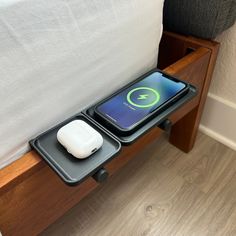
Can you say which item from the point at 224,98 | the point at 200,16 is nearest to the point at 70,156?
the point at 200,16

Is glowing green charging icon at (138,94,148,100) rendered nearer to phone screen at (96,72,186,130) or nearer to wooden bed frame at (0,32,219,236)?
phone screen at (96,72,186,130)

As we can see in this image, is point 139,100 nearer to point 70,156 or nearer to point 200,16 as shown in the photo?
point 70,156

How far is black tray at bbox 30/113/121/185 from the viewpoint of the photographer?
18.2 inches

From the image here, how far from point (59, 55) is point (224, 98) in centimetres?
75

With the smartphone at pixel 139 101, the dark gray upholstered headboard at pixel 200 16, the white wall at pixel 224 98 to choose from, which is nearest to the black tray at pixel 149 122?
the smartphone at pixel 139 101

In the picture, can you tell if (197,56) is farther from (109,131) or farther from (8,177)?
(8,177)

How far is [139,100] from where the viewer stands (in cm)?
62

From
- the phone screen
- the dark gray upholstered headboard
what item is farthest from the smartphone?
the dark gray upholstered headboard

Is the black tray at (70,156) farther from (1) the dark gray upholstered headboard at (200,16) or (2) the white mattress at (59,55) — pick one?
(1) the dark gray upholstered headboard at (200,16)

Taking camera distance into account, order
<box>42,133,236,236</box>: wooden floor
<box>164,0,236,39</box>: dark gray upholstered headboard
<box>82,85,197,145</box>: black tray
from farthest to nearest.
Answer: <box>42,133,236,236</box>: wooden floor < <box>164,0,236,39</box>: dark gray upholstered headboard < <box>82,85,197,145</box>: black tray

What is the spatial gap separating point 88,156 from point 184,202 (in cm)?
56

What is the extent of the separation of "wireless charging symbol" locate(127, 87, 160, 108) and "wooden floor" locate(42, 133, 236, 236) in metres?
0.45

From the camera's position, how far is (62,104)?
535 millimetres

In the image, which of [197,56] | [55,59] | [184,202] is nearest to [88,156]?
[55,59]
